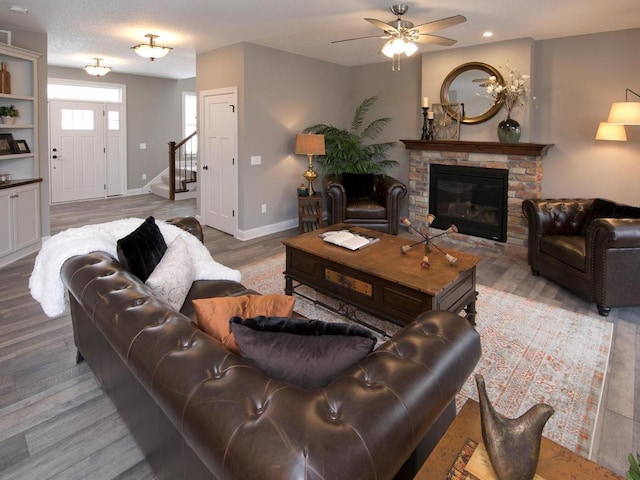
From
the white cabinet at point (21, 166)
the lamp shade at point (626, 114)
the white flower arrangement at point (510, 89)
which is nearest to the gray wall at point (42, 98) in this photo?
the white cabinet at point (21, 166)

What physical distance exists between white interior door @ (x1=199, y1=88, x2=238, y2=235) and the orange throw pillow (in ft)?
14.2

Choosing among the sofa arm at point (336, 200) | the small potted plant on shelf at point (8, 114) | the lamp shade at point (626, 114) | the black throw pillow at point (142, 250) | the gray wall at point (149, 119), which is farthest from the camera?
the gray wall at point (149, 119)

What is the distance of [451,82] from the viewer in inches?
221

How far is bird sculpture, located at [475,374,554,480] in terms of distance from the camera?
3.39 feet

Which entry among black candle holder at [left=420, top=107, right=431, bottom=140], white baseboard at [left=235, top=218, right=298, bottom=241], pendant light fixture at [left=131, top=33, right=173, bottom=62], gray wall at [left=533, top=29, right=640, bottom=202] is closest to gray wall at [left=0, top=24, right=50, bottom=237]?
pendant light fixture at [left=131, top=33, right=173, bottom=62]

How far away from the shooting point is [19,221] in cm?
472

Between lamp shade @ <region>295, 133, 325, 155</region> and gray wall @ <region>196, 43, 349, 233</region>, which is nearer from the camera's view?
gray wall @ <region>196, 43, 349, 233</region>

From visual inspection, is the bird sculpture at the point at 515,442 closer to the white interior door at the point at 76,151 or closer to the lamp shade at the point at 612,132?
the lamp shade at the point at 612,132

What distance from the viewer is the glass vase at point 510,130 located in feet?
16.5

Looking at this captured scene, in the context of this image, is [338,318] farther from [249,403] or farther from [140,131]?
[140,131]

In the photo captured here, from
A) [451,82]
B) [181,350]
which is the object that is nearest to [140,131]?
[451,82]

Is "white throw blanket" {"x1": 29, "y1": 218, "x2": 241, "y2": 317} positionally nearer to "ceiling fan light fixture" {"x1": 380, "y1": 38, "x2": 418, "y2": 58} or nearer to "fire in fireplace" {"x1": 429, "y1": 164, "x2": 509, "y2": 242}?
"ceiling fan light fixture" {"x1": 380, "y1": 38, "x2": 418, "y2": 58}

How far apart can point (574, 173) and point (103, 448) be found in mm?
5399

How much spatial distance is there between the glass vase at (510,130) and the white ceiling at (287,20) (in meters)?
0.97
